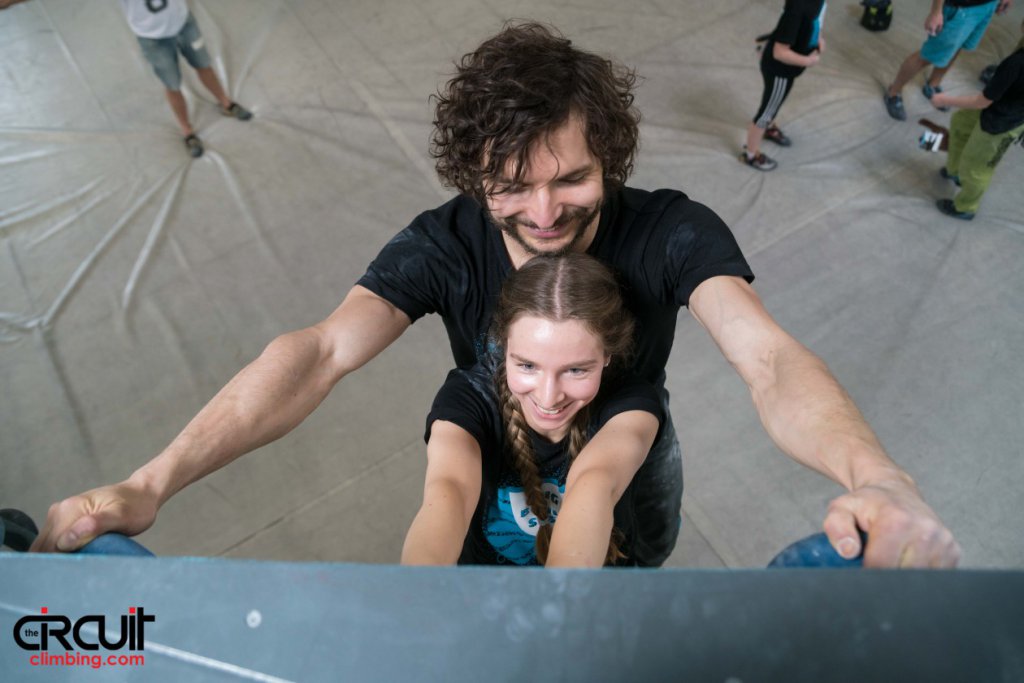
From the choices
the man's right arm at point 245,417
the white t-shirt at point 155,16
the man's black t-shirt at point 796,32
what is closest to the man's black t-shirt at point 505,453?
the man's right arm at point 245,417

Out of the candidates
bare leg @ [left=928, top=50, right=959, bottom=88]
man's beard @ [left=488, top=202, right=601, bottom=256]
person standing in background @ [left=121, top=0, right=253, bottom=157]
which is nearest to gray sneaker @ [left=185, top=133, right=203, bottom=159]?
person standing in background @ [left=121, top=0, right=253, bottom=157]

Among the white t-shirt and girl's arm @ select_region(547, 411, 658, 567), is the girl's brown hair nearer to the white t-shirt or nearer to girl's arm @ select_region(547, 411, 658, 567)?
girl's arm @ select_region(547, 411, 658, 567)

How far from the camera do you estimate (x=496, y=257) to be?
1647 millimetres

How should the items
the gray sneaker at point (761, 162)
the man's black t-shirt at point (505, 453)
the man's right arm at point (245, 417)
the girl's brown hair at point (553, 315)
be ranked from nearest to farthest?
the man's right arm at point (245, 417), the girl's brown hair at point (553, 315), the man's black t-shirt at point (505, 453), the gray sneaker at point (761, 162)

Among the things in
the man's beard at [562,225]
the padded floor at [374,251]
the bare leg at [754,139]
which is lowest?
the padded floor at [374,251]

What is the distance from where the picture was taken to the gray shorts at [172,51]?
395 cm

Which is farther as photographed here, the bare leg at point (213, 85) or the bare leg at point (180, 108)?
the bare leg at point (213, 85)

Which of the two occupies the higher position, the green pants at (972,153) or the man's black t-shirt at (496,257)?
the man's black t-shirt at (496,257)

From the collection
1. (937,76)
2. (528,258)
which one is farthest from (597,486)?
(937,76)

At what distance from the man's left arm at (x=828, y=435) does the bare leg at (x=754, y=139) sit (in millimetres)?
2764

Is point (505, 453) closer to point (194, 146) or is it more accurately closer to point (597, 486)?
point (597, 486)

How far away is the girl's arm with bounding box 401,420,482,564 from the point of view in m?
1.24

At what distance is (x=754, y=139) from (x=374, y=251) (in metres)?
2.13

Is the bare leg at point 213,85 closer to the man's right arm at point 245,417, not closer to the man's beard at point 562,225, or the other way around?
the man's right arm at point 245,417
